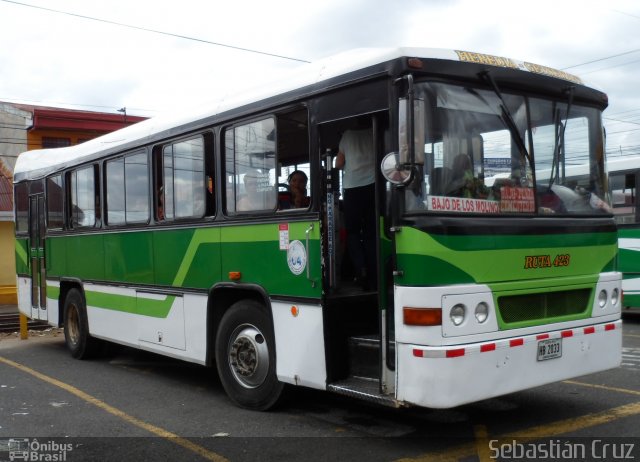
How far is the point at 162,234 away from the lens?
820 centimetres

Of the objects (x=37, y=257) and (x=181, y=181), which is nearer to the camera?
(x=181, y=181)

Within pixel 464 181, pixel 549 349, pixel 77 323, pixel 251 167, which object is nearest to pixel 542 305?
pixel 549 349

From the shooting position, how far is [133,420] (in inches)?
266

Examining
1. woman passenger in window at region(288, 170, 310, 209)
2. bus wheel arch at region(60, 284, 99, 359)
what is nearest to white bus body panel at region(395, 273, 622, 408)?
woman passenger in window at region(288, 170, 310, 209)

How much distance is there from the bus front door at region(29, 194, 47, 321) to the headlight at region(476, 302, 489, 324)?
832 centimetres

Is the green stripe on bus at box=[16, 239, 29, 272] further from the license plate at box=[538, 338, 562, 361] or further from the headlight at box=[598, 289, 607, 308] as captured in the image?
the headlight at box=[598, 289, 607, 308]

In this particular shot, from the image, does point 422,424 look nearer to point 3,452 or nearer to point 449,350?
point 449,350

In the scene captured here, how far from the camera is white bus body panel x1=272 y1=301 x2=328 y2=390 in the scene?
595 centimetres

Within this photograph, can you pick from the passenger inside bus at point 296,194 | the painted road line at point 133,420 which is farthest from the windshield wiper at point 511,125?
the painted road line at point 133,420

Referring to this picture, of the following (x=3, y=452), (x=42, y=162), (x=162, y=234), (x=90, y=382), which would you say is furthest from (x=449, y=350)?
(x=42, y=162)

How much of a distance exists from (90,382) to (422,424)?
14.5 feet

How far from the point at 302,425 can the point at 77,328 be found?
5.51 meters

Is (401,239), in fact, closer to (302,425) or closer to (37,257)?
(302,425)

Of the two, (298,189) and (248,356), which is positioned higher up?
(298,189)
